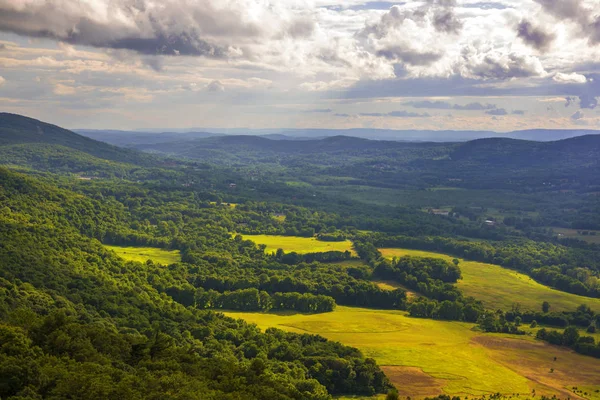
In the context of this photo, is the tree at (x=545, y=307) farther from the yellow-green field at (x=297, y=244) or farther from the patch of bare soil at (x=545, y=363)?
the yellow-green field at (x=297, y=244)

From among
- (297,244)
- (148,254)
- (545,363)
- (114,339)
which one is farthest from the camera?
(297,244)

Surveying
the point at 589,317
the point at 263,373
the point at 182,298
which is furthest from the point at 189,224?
the point at 263,373

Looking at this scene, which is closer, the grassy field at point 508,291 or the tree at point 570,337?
the tree at point 570,337

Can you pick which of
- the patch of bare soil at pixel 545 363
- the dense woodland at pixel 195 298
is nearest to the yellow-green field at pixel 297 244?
the dense woodland at pixel 195 298

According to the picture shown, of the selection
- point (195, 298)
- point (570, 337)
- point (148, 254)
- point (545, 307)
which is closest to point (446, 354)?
point (570, 337)

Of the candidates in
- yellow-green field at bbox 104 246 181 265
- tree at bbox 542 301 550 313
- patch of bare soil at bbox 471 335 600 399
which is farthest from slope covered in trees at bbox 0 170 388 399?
tree at bbox 542 301 550 313

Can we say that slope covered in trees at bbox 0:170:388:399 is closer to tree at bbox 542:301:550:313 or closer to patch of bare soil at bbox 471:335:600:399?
patch of bare soil at bbox 471:335:600:399

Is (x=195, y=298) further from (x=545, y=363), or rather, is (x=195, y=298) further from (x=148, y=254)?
(x=545, y=363)
